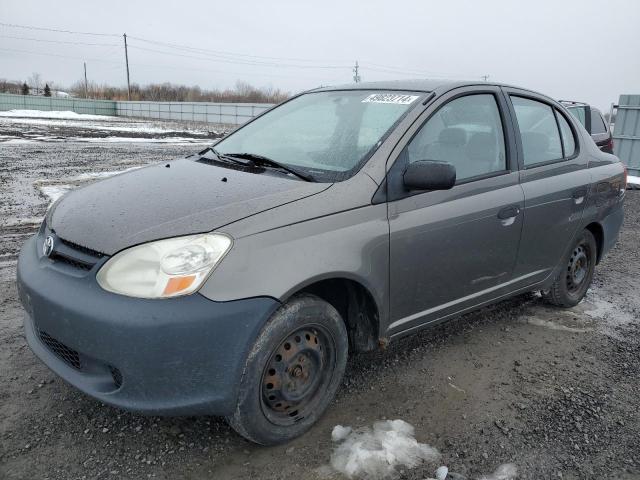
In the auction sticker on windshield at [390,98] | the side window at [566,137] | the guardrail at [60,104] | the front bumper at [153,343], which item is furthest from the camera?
the guardrail at [60,104]

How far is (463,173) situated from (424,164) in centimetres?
58

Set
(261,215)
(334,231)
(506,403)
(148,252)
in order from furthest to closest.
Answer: (506,403) → (334,231) → (261,215) → (148,252)

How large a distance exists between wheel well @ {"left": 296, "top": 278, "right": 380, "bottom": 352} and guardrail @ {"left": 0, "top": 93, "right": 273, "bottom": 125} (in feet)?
90.5

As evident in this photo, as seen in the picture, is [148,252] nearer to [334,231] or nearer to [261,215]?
[261,215]

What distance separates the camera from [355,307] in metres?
2.75

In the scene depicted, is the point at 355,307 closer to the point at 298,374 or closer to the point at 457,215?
the point at 298,374

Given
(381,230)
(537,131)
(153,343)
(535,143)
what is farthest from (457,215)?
(153,343)

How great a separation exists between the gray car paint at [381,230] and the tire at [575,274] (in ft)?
1.18

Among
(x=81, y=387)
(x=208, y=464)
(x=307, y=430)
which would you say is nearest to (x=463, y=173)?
(x=307, y=430)

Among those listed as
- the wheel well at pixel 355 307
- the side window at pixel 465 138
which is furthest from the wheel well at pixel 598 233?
the wheel well at pixel 355 307

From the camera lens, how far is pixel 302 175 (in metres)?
2.69

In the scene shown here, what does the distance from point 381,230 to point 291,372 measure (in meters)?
0.81

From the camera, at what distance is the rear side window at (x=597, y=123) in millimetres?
10033

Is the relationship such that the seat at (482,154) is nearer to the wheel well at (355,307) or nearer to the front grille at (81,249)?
the wheel well at (355,307)
